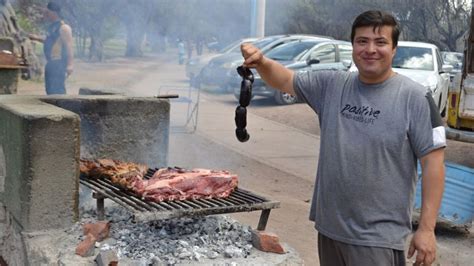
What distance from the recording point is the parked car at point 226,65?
15.4 meters

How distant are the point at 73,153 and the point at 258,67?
142 centimetres

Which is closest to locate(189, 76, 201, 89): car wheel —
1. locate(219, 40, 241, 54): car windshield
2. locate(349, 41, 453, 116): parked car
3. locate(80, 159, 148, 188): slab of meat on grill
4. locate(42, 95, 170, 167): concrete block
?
locate(219, 40, 241, 54): car windshield

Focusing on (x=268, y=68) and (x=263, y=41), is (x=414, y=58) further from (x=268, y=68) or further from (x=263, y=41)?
(x=268, y=68)

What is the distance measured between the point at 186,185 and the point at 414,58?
33.1ft

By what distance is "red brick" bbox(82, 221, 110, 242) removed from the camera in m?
3.53

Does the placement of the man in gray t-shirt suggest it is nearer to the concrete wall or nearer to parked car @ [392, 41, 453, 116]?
the concrete wall

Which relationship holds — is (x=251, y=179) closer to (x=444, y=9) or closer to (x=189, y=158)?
(x=189, y=158)

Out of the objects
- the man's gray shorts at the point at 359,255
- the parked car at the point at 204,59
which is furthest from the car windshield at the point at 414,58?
the man's gray shorts at the point at 359,255

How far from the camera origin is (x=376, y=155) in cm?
259

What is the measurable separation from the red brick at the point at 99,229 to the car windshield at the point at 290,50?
39.6 feet

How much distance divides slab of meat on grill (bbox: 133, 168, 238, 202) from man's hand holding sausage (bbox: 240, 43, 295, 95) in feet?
3.35

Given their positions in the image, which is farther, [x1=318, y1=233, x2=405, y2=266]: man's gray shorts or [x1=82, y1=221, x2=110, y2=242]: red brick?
[x1=82, y1=221, x2=110, y2=242]: red brick

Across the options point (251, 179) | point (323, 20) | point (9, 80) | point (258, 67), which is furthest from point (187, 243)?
point (323, 20)

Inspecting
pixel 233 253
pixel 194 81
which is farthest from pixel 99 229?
pixel 194 81
